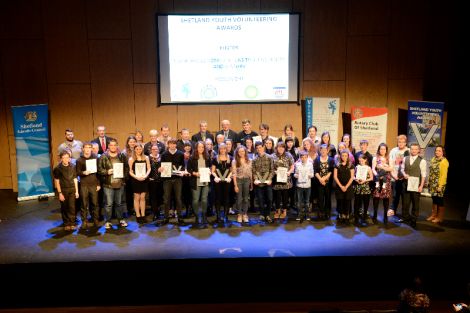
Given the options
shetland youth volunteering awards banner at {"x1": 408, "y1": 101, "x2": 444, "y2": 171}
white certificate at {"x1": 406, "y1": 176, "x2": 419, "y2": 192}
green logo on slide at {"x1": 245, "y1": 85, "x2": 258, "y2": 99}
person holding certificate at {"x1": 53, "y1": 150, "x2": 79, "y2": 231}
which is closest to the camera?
person holding certificate at {"x1": 53, "y1": 150, "x2": 79, "y2": 231}

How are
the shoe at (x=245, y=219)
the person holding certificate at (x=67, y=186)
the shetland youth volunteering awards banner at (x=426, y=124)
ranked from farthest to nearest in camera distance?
the shetland youth volunteering awards banner at (x=426, y=124), the shoe at (x=245, y=219), the person holding certificate at (x=67, y=186)

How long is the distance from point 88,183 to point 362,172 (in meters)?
4.12

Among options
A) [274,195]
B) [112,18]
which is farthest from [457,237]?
[112,18]

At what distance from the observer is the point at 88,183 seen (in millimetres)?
6441

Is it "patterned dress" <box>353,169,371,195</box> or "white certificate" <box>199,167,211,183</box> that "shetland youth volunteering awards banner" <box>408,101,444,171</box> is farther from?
"white certificate" <box>199,167,211,183</box>

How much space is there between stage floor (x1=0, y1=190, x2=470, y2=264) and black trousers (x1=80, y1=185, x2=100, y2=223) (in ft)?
0.81

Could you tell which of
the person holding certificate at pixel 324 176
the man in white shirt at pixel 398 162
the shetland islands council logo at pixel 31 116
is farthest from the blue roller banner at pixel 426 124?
the shetland islands council logo at pixel 31 116

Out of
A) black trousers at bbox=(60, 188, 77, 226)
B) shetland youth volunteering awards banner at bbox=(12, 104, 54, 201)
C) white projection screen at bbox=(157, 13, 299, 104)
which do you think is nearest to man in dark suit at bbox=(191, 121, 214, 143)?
white projection screen at bbox=(157, 13, 299, 104)

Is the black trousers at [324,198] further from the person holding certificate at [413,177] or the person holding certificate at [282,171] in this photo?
the person holding certificate at [413,177]

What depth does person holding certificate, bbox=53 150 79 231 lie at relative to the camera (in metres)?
6.30

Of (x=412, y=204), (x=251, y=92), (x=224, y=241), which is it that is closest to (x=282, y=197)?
(x=224, y=241)

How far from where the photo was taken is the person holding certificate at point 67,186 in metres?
6.30

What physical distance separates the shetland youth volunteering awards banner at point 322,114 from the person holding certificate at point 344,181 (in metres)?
2.29

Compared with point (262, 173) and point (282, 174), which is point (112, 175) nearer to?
point (262, 173)
